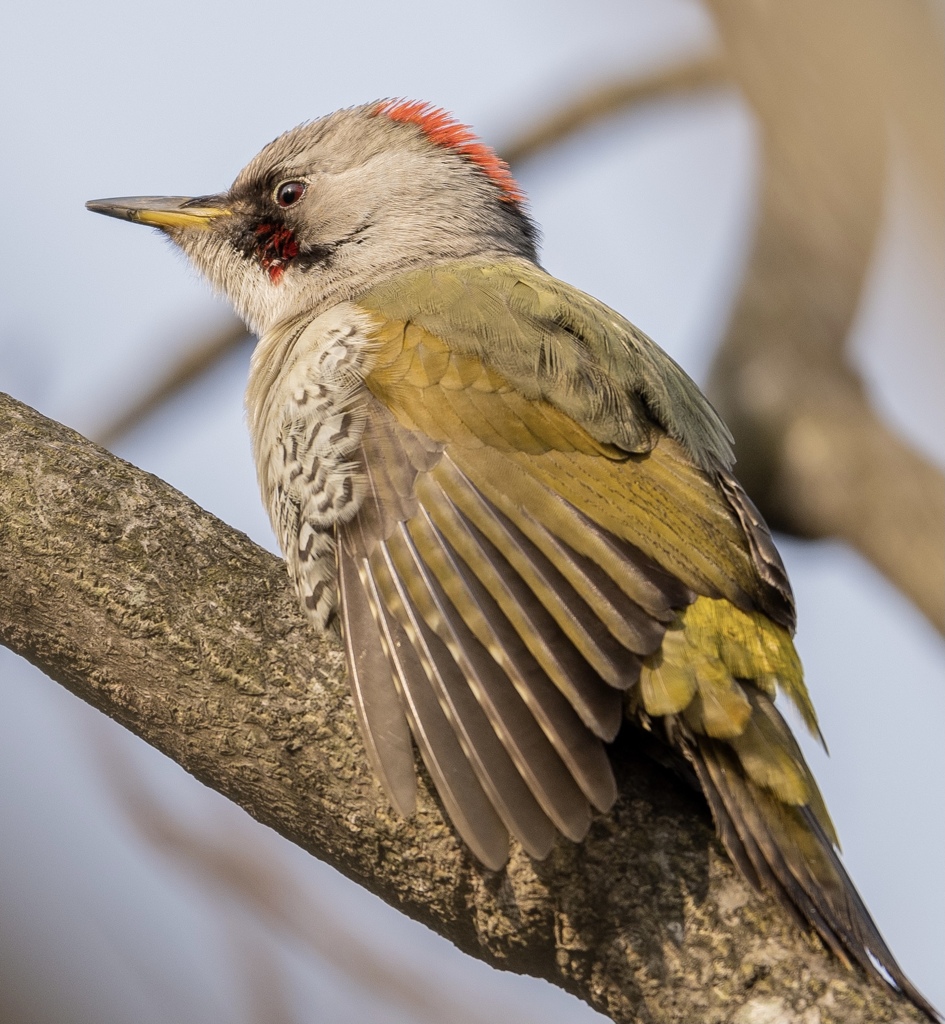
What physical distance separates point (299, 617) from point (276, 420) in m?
0.93

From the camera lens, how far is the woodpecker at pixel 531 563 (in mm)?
3053

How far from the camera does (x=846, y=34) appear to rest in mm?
4039

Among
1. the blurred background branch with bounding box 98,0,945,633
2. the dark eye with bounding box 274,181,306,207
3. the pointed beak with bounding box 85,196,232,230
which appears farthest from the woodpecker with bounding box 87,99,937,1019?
the blurred background branch with bounding box 98,0,945,633

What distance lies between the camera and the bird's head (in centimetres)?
529

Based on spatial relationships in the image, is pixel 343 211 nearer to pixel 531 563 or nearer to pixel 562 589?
pixel 531 563

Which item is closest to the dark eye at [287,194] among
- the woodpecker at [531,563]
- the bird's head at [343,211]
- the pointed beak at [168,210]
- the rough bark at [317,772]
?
the bird's head at [343,211]

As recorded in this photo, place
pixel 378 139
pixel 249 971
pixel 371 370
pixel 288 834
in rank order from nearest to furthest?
pixel 288 834, pixel 371 370, pixel 249 971, pixel 378 139

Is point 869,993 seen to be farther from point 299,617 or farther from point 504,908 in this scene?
point 299,617

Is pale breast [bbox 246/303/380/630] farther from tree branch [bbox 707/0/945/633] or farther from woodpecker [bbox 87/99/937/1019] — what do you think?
tree branch [bbox 707/0/945/633]

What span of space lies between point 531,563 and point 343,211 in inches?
101

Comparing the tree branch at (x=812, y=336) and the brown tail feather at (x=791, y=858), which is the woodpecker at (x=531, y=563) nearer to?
the brown tail feather at (x=791, y=858)

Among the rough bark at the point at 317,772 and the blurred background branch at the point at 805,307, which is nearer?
the rough bark at the point at 317,772

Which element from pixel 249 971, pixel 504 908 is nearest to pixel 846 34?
pixel 504 908

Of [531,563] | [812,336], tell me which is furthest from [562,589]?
[812,336]
